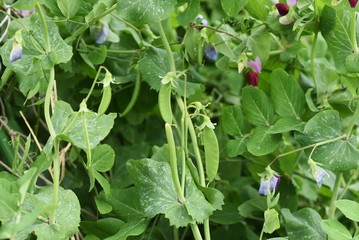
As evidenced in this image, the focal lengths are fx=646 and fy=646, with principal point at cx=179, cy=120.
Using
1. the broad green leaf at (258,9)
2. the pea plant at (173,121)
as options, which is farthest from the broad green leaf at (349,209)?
the broad green leaf at (258,9)

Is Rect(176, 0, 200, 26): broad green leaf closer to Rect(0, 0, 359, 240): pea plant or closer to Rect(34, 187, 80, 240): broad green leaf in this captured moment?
Rect(0, 0, 359, 240): pea plant

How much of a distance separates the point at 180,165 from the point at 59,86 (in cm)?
40

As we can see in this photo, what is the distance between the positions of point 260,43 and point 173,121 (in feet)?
0.64

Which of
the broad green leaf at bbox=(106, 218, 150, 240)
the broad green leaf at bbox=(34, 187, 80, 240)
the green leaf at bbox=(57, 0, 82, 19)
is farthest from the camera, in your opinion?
the green leaf at bbox=(57, 0, 82, 19)

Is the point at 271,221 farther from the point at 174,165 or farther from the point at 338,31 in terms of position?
the point at 338,31

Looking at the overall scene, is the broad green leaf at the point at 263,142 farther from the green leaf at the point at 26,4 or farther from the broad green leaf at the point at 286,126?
the green leaf at the point at 26,4

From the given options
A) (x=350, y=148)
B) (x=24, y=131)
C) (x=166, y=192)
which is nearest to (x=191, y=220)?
(x=166, y=192)

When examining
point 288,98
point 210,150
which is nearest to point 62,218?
point 210,150

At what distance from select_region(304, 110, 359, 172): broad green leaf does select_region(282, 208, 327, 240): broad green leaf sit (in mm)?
87

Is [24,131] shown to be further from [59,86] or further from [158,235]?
[158,235]

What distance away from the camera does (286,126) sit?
1.01 metres

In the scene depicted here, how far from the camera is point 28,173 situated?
0.70 meters

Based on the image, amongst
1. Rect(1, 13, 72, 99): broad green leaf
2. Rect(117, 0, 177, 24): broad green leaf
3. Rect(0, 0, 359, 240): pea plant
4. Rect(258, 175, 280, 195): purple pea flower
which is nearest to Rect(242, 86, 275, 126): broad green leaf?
Rect(0, 0, 359, 240): pea plant

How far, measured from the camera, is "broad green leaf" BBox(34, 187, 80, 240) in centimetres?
78
